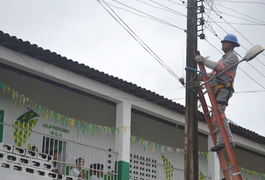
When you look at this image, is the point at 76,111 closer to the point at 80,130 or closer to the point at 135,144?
the point at 80,130

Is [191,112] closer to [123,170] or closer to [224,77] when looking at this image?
[224,77]

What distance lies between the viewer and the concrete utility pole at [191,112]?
11.0 m

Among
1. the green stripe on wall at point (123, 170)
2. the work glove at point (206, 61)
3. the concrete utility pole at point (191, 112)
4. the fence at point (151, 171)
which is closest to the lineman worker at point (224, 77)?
the work glove at point (206, 61)

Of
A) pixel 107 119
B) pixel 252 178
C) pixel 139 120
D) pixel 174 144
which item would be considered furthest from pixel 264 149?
pixel 107 119

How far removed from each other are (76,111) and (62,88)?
3.84 ft

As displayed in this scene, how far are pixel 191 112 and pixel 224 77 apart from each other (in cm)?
98

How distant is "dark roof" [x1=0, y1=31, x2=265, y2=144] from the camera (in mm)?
12180

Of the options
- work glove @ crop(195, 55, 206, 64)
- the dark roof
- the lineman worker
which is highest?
the dark roof

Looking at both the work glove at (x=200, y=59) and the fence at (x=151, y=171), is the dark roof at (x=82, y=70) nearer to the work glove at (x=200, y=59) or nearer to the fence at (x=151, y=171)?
the fence at (x=151, y=171)

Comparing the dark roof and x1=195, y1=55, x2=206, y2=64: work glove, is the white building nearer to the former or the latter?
the dark roof

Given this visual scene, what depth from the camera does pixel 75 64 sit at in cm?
1331

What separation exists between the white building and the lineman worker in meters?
3.62

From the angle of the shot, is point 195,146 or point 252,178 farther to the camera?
point 252,178

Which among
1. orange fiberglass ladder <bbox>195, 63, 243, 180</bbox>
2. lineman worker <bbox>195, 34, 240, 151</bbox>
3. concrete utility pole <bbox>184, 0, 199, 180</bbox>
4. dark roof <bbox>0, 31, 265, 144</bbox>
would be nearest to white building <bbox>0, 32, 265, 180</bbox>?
dark roof <bbox>0, 31, 265, 144</bbox>
